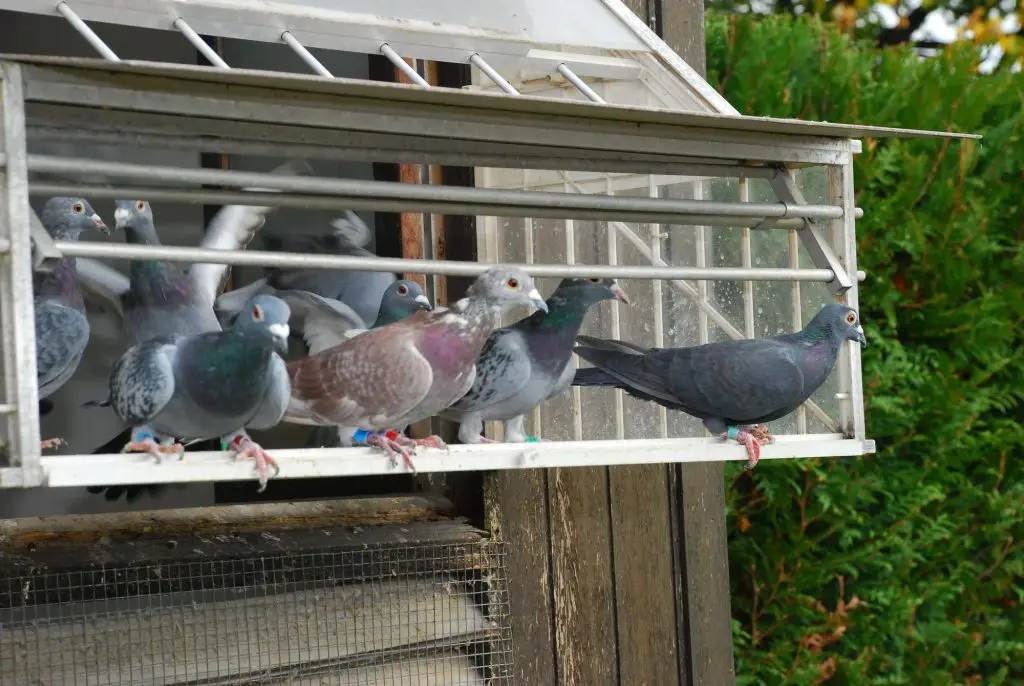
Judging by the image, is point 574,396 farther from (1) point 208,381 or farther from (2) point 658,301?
(1) point 208,381

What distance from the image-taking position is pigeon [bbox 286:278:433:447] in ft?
9.23

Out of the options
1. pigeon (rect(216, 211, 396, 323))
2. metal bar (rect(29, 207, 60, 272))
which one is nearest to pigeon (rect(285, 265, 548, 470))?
pigeon (rect(216, 211, 396, 323))

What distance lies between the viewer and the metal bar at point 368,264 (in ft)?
6.81

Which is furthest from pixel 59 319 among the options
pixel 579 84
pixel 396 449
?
pixel 579 84

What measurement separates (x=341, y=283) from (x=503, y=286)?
72 centimetres

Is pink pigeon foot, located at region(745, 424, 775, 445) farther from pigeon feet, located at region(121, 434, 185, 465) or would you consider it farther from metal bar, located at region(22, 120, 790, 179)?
pigeon feet, located at region(121, 434, 185, 465)

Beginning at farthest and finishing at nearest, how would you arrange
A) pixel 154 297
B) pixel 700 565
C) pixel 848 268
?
pixel 700 565
pixel 848 268
pixel 154 297

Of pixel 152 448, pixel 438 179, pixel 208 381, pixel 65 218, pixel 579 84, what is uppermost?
pixel 579 84

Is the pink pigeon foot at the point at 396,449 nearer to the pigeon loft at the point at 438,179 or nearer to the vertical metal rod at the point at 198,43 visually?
the pigeon loft at the point at 438,179

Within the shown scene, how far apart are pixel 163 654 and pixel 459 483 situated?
942 millimetres

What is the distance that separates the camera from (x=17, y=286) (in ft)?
6.46

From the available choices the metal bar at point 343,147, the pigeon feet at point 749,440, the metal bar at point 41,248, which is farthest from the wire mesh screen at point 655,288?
the metal bar at point 41,248

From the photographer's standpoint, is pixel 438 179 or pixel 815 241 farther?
pixel 438 179

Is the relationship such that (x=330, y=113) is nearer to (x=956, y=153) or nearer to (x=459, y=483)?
(x=459, y=483)
